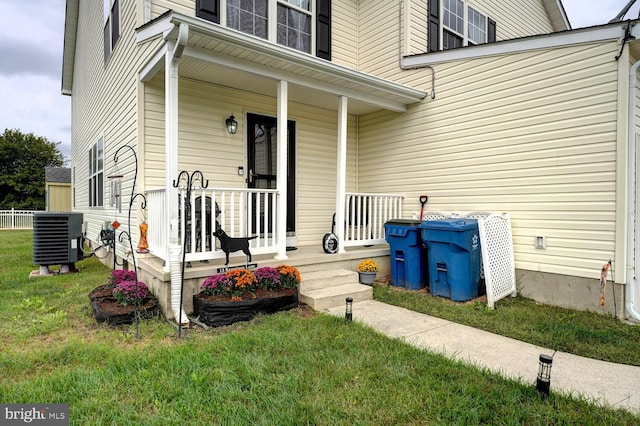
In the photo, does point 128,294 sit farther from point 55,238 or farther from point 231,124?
point 55,238

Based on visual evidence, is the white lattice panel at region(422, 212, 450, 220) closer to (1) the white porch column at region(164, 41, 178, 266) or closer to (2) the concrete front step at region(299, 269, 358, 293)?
(2) the concrete front step at region(299, 269, 358, 293)

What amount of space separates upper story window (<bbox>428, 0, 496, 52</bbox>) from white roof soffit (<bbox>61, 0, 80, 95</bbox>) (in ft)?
32.1

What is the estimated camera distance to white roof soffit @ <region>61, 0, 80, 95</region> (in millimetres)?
10039

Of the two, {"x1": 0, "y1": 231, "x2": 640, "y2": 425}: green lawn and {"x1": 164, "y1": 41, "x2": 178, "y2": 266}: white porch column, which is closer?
{"x1": 0, "y1": 231, "x2": 640, "y2": 425}: green lawn

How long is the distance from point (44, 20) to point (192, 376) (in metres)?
29.3

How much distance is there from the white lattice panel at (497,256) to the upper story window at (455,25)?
4.00 m

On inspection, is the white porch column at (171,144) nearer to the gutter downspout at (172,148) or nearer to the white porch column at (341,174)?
the gutter downspout at (172,148)

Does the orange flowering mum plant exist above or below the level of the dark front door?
below

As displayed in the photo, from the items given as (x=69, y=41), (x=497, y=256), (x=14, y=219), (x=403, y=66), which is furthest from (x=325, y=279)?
(x=14, y=219)

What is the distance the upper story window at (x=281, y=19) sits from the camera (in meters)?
5.38

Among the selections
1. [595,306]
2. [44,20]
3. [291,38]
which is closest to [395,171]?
[291,38]

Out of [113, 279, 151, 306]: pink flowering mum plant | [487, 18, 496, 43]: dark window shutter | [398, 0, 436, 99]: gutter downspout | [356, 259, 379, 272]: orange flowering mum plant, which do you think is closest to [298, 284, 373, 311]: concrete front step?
[356, 259, 379, 272]: orange flowering mum plant

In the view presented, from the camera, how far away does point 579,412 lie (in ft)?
6.78

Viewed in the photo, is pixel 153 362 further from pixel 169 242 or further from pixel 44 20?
pixel 44 20
